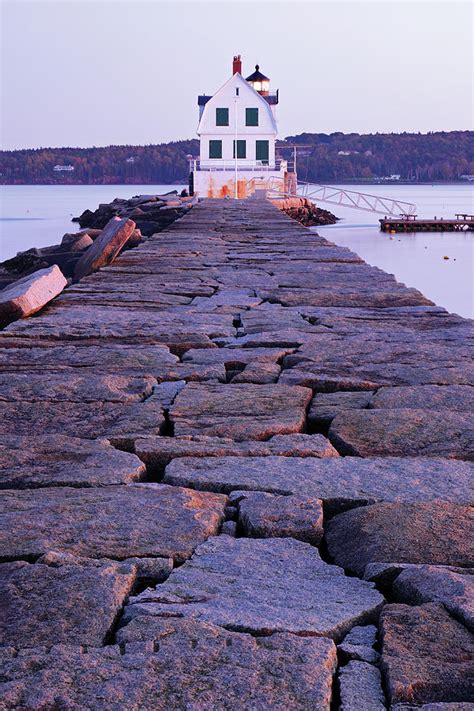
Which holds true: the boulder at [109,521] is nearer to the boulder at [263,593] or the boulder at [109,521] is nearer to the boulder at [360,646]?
the boulder at [263,593]

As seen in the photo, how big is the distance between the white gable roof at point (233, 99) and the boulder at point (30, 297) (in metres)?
35.4

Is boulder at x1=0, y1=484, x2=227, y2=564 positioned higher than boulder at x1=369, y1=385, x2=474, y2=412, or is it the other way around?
boulder at x1=369, y1=385, x2=474, y2=412

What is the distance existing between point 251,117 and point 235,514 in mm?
38952

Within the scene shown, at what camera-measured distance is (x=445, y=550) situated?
6.84 ft

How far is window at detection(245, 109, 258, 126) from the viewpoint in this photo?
39812 millimetres

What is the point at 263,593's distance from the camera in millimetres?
1919

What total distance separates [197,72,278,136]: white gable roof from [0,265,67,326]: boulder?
116 feet

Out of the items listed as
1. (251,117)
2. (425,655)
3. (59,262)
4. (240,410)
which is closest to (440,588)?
(425,655)

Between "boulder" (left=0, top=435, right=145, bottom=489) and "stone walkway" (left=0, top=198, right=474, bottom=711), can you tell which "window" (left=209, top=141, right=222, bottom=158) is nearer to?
"stone walkway" (left=0, top=198, right=474, bottom=711)

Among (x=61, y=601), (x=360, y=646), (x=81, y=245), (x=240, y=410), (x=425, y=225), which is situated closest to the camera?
(x=360, y=646)

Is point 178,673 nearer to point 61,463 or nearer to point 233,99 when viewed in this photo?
point 61,463

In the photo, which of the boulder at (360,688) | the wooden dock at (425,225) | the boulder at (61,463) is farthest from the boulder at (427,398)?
the wooden dock at (425,225)

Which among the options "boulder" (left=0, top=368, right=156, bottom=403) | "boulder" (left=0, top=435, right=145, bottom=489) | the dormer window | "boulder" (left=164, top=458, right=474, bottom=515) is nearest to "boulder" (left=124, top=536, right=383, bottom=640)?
"boulder" (left=164, top=458, right=474, bottom=515)

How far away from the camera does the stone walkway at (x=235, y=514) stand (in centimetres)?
159
